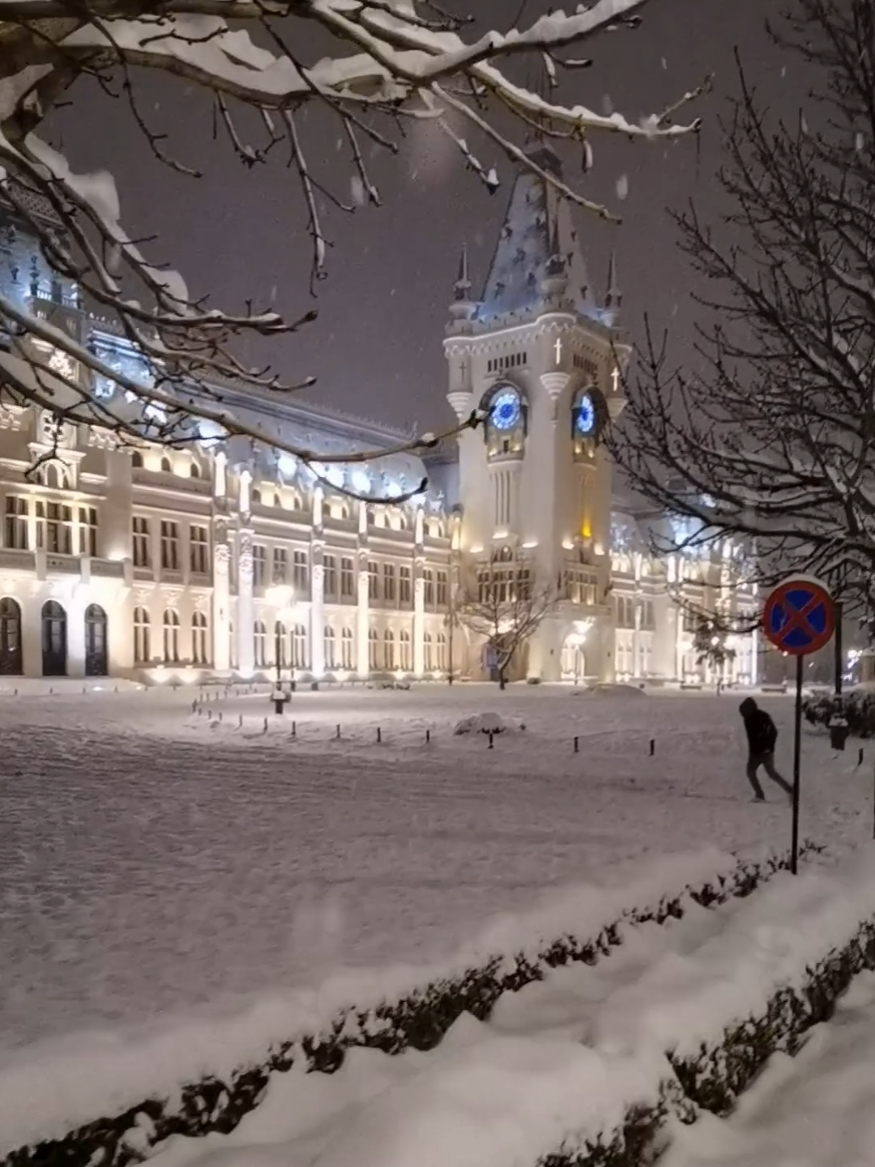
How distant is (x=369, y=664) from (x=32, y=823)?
57920mm

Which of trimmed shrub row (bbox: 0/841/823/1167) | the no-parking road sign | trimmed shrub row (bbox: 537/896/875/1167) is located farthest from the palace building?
trimmed shrub row (bbox: 0/841/823/1167)

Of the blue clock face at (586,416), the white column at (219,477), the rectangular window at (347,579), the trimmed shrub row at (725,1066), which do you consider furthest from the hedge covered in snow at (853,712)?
the blue clock face at (586,416)

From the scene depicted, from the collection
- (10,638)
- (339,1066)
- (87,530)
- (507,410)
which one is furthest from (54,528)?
(339,1066)

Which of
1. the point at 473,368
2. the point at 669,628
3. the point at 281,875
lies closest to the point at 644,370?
the point at 281,875

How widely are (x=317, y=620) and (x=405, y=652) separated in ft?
33.7

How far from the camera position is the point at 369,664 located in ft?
225

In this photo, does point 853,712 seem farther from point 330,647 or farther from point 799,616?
point 330,647

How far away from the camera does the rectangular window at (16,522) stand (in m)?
46.3

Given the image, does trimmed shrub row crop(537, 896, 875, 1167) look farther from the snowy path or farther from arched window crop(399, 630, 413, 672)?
arched window crop(399, 630, 413, 672)

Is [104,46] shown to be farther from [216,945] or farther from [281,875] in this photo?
[281,875]

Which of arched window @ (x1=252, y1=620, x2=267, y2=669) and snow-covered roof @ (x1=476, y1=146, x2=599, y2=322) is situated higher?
snow-covered roof @ (x1=476, y1=146, x2=599, y2=322)

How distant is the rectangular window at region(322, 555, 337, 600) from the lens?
6631cm

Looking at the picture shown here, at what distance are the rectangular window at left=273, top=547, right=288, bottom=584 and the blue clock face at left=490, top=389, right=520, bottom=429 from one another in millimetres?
22407

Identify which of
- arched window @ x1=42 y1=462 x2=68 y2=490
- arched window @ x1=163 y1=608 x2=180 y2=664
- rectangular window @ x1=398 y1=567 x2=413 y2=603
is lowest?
arched window @ x1=163 y1=608 x2=180 y2=664
